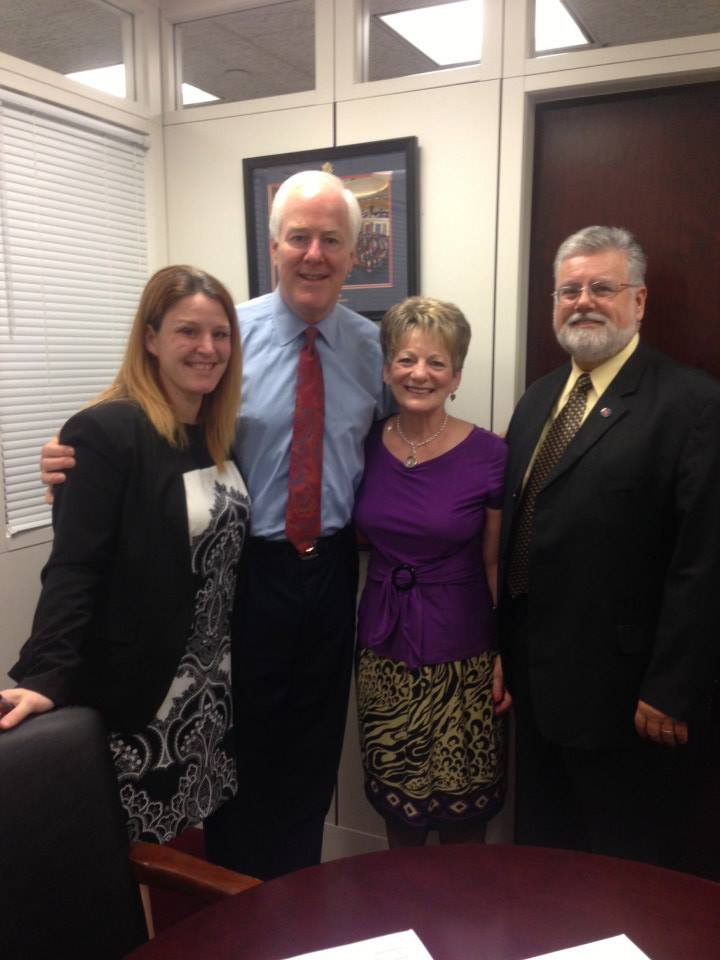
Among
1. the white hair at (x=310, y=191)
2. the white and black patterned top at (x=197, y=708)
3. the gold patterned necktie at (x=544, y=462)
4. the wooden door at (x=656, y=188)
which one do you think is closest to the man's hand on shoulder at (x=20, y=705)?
the white and black patterned top at (x=197, y=708)

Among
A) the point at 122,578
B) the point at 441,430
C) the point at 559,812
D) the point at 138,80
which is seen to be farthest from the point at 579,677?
the point at 138,80

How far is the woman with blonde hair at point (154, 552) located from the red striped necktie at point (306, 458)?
148 millimetres

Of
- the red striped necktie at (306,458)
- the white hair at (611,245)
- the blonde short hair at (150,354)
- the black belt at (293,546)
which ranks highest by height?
the white hair at (611,245)

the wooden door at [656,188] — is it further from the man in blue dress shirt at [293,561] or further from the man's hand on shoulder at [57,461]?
the man's hand on shoulder at [57,461]

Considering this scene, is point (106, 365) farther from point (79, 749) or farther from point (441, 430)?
point (79, 749)

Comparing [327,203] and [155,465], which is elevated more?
[327,203]

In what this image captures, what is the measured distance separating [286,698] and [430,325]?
3.15 feet

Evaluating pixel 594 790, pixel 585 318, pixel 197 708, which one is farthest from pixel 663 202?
pixel 197 708

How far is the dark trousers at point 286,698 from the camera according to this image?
1.82 m

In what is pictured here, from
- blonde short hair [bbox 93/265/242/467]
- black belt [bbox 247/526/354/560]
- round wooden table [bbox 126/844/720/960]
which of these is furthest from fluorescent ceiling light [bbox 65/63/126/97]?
round wooden table [bbox 126/844/720/960]

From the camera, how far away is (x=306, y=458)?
1843 millimetres

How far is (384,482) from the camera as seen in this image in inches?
74.8

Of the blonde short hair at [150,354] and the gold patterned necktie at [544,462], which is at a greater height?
the blonde short hair at [150,354]

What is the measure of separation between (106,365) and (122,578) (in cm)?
109
